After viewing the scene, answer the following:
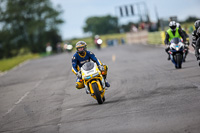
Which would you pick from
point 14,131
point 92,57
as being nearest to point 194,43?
point 92,57

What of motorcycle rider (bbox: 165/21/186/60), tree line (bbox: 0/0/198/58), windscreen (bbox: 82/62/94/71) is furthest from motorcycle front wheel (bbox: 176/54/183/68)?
tree line (bbox: 0/0/198/58)

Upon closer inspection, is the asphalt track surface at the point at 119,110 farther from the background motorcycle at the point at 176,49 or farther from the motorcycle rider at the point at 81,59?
the background motorcycle at the point at 176,49

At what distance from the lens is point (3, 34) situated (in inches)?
3386

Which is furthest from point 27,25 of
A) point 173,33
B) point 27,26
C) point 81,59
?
point 81,59

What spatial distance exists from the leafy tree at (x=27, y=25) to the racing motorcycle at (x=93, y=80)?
74033mm

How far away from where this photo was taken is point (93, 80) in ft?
36.6

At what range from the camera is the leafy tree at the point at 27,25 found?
8512 centimetres

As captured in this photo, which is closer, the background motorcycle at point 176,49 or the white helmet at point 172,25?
the background motorcycle at point 176,49

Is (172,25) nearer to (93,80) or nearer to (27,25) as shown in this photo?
(93,80)

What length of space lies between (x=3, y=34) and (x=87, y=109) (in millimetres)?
77940

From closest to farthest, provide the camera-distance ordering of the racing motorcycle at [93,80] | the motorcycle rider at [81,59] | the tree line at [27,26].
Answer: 1. the racing motorcycle at [93,80]
2. the motorcycle rider at [81,59]
3. the tree line at [27,26]

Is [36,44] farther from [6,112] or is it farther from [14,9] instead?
[6,112]

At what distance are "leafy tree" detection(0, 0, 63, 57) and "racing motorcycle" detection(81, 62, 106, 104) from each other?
74033mm

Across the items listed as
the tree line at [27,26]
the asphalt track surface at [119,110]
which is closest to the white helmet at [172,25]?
the asphalt track surface at [119,110]
